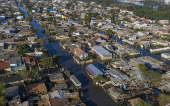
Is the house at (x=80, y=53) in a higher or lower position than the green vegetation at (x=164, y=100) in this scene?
higher

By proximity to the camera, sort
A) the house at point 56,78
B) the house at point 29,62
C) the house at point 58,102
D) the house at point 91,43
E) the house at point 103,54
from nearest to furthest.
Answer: the house at point 58,102 → the house at point 56,78 → the house at point 29,62 → the house at point 103,54 → the house at point 91,43

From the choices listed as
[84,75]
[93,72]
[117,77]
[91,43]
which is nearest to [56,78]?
[84,75]

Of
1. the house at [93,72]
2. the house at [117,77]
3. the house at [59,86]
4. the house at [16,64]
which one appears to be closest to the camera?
the house at [59,86]

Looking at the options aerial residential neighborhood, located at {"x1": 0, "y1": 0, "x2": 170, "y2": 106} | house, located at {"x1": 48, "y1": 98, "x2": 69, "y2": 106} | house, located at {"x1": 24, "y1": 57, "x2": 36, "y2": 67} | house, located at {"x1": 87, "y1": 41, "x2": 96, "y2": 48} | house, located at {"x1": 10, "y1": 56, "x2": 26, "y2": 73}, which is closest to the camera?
house, located at {"x1": 48, "y1": 98, "x2": 69, "y2": 106}

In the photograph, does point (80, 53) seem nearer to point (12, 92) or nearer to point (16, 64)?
point (16, 64)

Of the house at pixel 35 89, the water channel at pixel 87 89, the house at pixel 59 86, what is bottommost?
the water channel at pixel 87 89

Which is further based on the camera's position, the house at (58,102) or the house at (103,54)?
the house at (103,54)

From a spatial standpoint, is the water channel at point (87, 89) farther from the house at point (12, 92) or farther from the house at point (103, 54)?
the house at point (12, 92)

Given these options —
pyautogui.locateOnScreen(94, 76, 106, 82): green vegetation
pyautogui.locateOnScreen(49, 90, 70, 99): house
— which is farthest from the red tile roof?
pyautogui.locateOnScreen(94, 76, 106, 82): green vegetation

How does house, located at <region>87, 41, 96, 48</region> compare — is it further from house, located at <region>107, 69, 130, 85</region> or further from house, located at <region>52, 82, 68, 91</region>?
house, located at <region>52, 82, 68, 91</region>

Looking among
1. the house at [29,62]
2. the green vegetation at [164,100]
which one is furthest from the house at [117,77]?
the house at [29,62]

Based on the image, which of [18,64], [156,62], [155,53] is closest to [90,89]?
[18,64]
